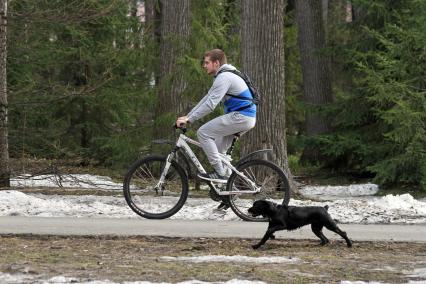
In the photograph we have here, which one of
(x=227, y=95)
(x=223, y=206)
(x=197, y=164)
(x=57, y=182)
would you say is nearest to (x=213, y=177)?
(x=197, y=164)

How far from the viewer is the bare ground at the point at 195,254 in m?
6.26

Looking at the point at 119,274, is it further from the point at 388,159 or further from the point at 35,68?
the point at 35,68

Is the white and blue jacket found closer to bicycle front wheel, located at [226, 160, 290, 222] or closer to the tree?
bicycle front wheel, located at [226, 160, 290, 222]

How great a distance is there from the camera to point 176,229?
29.4ft

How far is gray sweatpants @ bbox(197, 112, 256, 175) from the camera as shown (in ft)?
32.0

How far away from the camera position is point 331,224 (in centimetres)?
785

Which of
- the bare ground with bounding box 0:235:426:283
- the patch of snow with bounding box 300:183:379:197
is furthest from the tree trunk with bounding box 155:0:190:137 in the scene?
the bare ground with bounding box 0:235:426:283

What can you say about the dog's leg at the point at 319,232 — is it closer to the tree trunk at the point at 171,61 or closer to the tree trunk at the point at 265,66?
the tree trunk at the point at 265,66

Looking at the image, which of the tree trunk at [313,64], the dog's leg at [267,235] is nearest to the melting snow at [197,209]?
the dog's leg at [267,235]

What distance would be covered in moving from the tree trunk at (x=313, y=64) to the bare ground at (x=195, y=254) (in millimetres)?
14756

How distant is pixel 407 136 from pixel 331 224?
27.0 feet

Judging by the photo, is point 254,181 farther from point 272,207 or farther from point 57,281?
point 57,281

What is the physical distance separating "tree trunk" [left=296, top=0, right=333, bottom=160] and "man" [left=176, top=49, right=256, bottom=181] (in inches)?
507

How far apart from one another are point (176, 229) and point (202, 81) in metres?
7.03
